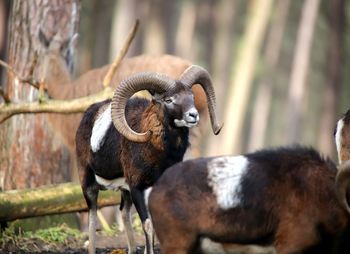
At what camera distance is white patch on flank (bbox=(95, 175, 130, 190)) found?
11.5m

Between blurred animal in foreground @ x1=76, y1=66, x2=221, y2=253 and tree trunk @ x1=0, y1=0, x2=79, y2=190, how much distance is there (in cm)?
425

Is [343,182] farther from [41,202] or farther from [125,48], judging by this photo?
[125,48]

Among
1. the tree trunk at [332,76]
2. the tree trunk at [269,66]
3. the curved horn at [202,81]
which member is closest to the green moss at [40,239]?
the curved horn at [202,81]

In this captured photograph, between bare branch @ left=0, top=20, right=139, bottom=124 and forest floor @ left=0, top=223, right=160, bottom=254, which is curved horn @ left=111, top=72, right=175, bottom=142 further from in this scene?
bare branch @ left=0, top=20, right=139, bottom=124

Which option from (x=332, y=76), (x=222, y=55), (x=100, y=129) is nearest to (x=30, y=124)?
(x=100, y=129)

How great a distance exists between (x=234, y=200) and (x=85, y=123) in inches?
160

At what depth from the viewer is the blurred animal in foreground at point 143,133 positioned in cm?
1095

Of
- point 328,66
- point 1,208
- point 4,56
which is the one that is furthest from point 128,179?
point 328,66

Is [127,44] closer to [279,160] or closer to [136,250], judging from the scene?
[136,250]

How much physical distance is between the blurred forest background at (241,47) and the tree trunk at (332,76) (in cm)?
4

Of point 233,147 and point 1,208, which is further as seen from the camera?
point 233,147

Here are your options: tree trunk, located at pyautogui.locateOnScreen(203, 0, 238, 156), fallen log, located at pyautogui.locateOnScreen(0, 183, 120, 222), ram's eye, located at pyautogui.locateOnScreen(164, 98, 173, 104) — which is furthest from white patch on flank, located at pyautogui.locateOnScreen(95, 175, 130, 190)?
tree trunk, located at pyautogui.locateOnScreen(203, 0, 238, 156)

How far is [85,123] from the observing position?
12164mm

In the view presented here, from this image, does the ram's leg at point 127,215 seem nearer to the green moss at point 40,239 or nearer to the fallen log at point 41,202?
the fallen log at point 41,202
